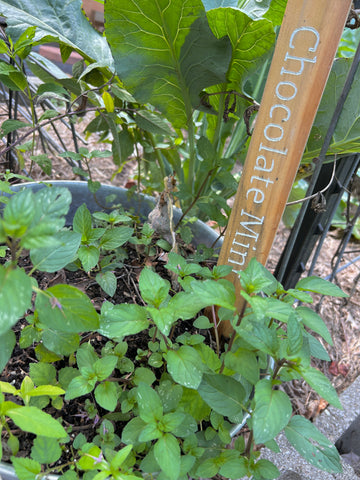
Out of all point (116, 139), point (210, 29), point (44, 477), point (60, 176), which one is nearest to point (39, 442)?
point (44, 477)

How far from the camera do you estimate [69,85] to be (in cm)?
119

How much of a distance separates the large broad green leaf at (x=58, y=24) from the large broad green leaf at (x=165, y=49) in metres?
0.18

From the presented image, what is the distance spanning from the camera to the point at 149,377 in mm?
707

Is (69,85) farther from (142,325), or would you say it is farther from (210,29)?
(142,325)

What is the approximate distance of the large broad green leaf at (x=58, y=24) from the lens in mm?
1004

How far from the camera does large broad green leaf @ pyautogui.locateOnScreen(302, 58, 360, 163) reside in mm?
959

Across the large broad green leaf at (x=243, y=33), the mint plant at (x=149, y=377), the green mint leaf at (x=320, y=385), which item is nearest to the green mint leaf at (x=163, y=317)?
the mint plant at (x=149, y=377)

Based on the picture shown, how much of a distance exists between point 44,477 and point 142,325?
0.86 feet

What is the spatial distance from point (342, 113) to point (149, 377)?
834 mm

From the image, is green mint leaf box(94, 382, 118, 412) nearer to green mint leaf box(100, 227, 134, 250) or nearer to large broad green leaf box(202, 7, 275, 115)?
green mint leaf box(100, 227, 134, 250)

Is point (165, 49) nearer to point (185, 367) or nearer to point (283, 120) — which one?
point (283, 120)

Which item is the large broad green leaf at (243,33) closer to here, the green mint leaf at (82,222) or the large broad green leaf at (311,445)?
the green mint leaf at (82,222)

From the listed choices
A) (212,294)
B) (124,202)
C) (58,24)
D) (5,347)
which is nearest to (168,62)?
(58,24)

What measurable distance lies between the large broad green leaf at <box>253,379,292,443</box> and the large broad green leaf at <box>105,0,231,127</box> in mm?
813
